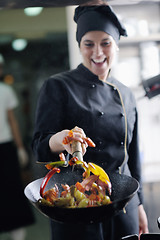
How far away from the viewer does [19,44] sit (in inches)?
82.1

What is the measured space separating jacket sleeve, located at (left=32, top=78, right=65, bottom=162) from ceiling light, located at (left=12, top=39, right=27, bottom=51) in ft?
3.93

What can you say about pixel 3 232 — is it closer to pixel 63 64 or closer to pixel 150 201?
pixel 63 64

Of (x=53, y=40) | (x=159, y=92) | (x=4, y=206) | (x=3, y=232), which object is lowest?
(x=3, y=232)

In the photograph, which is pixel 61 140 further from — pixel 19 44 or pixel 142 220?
pixel 19 44

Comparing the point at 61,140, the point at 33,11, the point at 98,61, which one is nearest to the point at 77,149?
the point at 61,140

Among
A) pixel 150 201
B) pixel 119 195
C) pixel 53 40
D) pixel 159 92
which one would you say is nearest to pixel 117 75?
pixel 159 92

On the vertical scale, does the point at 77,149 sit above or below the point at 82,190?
above

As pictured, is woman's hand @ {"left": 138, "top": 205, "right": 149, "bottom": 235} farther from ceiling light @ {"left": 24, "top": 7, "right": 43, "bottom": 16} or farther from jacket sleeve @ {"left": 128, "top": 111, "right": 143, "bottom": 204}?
ceiling light @ {"left": 24, "top": 7, "right": 43, "bottom": 16}

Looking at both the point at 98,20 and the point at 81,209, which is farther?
the point at 98,20

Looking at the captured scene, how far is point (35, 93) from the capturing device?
2.18 metres

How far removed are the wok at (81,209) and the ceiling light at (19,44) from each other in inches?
53.8

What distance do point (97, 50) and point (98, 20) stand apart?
82 mm

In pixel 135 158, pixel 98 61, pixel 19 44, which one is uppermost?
pixel 19 44

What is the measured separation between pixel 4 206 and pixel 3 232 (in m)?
0.17
